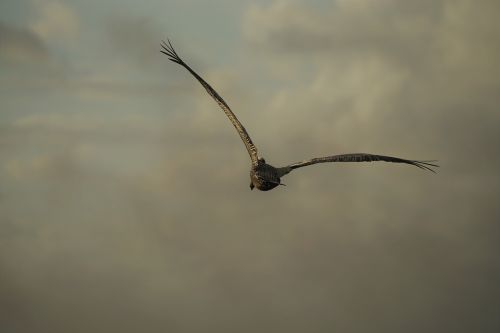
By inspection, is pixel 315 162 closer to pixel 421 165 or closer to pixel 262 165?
pixel 262 165

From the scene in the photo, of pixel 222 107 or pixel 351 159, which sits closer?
pixel 351 159

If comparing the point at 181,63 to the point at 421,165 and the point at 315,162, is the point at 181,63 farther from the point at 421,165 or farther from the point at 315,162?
the point at 421,165

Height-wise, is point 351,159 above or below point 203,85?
below

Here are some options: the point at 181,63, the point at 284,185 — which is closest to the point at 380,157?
the point at 284,185

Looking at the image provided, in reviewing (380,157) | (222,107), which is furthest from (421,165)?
(222,107)

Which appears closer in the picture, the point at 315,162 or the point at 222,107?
the point at 315,162

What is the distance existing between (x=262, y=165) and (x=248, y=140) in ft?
7.97

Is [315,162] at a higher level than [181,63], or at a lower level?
lower

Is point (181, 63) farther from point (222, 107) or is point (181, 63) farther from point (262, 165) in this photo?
point (262, 165)

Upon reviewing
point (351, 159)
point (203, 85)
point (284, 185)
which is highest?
point (203, 85)

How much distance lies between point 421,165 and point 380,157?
2.80 meters

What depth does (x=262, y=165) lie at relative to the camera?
48.5 m

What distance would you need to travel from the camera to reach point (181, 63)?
53.5 m

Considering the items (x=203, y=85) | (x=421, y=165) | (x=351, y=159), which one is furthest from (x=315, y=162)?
(x=203, y=85)
